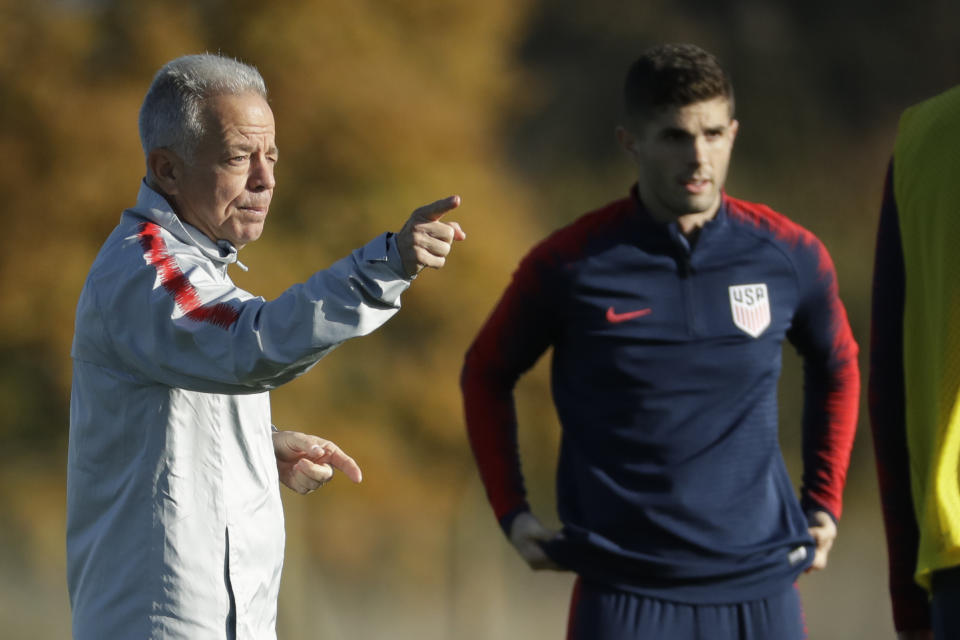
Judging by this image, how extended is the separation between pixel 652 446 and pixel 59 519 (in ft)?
13.8

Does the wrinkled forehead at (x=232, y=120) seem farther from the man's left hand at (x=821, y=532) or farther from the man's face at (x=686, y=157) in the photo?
the man's left hand at (x=821, y=532)

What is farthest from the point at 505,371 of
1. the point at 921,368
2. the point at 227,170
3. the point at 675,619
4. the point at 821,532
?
the point at 921,368

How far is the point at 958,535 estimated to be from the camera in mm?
1308

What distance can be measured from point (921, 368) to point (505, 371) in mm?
1484

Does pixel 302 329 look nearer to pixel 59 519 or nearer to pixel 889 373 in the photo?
pixel 889 373

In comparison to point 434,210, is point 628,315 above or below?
below

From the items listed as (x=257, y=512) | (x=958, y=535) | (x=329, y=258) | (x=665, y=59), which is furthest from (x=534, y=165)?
(x=958, y=535)

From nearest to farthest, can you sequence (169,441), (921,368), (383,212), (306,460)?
(921,368)
(169,441)
(306,460)
(383,212)

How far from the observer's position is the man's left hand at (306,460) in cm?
203

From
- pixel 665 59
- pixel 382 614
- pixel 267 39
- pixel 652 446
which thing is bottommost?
pixel 382 614

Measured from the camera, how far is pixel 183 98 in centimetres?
177

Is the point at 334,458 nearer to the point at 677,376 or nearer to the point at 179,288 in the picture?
the point at 179,288

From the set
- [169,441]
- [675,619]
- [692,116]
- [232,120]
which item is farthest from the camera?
[692,116]

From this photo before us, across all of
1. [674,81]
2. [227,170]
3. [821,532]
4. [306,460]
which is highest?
[674,81]
